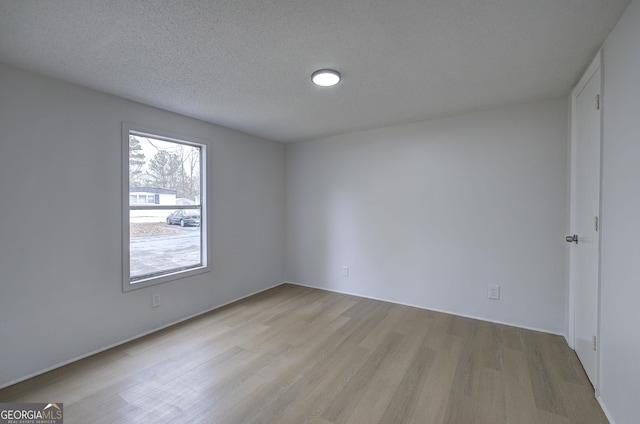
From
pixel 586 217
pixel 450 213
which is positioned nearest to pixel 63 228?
pixel 450 213

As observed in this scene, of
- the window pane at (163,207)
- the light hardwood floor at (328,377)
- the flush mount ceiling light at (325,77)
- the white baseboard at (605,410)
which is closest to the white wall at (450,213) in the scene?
the light hardwood floor at (328,377)

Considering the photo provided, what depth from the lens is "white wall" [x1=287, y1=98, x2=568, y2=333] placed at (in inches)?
107

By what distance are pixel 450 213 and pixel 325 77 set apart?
2110 mm

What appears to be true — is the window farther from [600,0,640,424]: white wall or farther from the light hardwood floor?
[600,0,640,424]: white wall

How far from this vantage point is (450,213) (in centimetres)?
321

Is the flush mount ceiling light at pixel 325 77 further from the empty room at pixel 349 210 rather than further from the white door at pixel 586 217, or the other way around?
the white door at pixel 586 217

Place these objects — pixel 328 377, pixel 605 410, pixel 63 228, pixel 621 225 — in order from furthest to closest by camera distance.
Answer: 1. pixel 63 228
2. pixel 328 377
3. pixel 605 410
4. pixel 621 225

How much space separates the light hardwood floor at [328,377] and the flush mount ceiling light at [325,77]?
228 cm

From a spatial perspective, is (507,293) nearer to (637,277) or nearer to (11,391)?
(637,277)

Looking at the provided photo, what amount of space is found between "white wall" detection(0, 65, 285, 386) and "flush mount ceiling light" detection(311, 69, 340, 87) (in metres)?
1.76

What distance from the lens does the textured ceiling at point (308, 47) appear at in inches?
57.1

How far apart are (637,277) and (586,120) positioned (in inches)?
54.2

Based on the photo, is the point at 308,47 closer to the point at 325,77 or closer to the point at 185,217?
the point at 325,77
